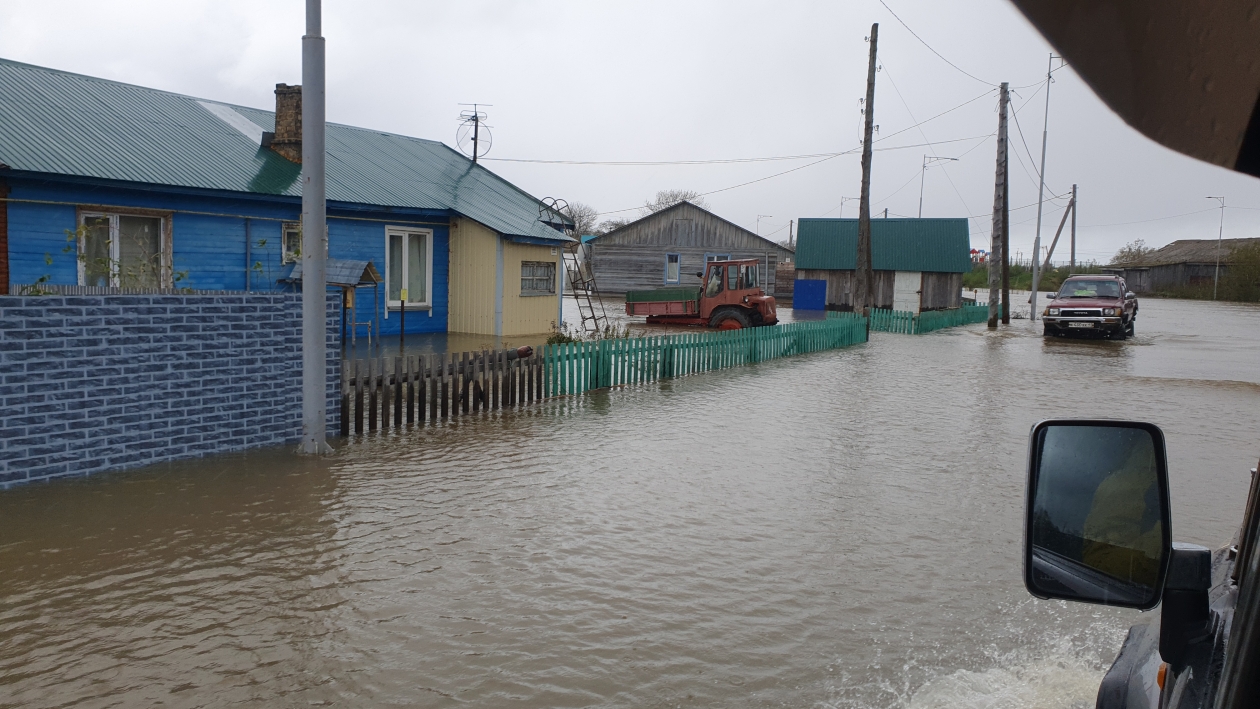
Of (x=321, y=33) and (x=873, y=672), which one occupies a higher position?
(x=321, y=33)

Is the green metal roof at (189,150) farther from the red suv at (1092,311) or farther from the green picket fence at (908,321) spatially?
the red suv at (1092,311)

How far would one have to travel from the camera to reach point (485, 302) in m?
21.0

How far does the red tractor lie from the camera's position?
2608 centimetres

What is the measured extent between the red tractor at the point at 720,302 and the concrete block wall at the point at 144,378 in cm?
1722

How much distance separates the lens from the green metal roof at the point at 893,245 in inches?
1652

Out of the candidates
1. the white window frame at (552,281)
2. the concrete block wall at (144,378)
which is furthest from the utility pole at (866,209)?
the concrete block wall at (144,378)

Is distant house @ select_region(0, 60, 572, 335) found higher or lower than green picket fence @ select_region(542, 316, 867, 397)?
higher

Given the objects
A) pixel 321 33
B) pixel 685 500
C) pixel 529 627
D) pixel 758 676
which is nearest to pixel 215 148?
pixel 321 33

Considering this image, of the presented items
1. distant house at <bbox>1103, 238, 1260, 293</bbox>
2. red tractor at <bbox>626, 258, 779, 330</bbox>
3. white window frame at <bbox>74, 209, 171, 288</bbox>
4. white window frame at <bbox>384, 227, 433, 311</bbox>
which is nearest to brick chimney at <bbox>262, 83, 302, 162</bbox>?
white window frame at <bbox>384, 227, 433, 311</bbox>

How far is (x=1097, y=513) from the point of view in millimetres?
2059

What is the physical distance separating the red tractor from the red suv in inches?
398

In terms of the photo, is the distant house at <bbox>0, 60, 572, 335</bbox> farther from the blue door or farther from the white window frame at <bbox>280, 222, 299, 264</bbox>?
the blue door

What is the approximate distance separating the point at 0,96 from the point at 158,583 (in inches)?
526

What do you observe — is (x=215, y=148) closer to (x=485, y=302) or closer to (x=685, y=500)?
(x=485, y=302)
